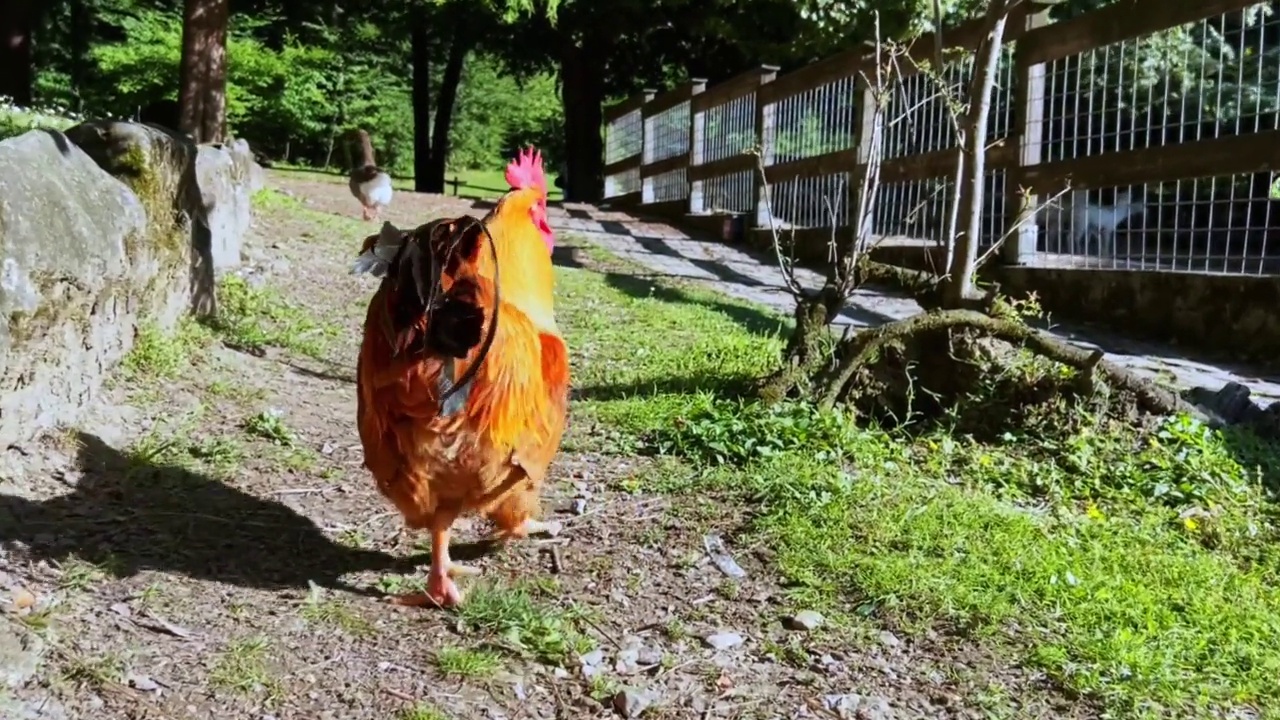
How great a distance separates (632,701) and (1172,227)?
A: 217 inches

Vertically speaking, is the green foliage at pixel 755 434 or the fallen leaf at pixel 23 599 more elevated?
the green foliage at pixel 755 434

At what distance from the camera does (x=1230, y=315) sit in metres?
6.42

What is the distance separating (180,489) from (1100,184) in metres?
5.99

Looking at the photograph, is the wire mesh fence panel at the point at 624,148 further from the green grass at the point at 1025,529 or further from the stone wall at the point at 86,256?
the green grass at the point at 1025,529

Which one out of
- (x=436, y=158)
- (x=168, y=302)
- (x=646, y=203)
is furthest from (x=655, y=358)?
(x=436, y=158)

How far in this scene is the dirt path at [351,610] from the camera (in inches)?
112

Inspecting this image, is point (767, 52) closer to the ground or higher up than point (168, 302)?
higher up

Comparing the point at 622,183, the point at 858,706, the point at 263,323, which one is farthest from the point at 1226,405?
the point at 622,183

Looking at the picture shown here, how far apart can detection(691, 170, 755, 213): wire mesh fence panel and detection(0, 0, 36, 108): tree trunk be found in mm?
9684

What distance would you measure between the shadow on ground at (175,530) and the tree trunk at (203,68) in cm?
752

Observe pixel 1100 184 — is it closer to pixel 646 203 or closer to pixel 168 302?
pixel 168 302

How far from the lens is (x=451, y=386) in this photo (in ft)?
10.0

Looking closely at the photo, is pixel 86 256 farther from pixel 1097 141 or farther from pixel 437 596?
pixel 1097 141

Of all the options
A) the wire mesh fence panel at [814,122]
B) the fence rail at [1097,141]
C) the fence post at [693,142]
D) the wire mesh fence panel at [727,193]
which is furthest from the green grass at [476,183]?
the fence rail at [1097,141]
